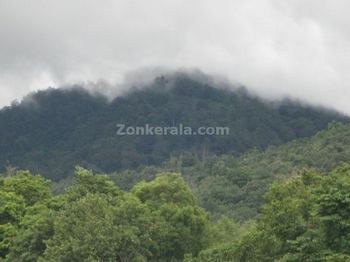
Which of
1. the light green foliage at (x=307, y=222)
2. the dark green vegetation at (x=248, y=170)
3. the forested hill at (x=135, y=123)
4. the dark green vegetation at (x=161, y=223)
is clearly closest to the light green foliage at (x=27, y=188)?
the dark green vegetation at (x=161, y=223)

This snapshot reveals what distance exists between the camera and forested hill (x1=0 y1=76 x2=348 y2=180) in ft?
453

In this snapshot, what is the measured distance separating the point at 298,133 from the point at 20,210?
11126cm

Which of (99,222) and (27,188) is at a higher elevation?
(27,188)

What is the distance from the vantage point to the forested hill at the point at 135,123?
138m

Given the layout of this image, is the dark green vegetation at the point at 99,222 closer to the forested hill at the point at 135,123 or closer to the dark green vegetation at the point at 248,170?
the dark green vegetation at the point at 248,170

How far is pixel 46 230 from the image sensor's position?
3456 cm

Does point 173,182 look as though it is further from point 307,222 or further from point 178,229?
point 307,222

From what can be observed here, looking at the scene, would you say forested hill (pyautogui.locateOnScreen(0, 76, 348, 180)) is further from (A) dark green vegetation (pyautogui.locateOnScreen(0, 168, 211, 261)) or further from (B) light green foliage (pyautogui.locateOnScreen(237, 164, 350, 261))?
(B) light green foliage (pyautogui.locateOnScreen(237, 164, 350, 261))

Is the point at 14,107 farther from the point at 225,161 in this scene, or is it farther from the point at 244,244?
the point at 244,244

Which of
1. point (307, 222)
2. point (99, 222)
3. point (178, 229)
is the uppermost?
point (307, 222)

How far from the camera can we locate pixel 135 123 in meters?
152

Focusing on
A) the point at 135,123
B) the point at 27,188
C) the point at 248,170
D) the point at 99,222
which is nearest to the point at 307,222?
the point at 99,222

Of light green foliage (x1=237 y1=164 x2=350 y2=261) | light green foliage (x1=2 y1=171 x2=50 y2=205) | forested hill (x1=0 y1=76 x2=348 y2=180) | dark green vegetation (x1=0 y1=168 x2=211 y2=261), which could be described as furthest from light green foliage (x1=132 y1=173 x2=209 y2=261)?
forested hill (x1=0 y1=76 x2=348 y2=180)

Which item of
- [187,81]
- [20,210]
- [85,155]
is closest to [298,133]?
[187,81]
